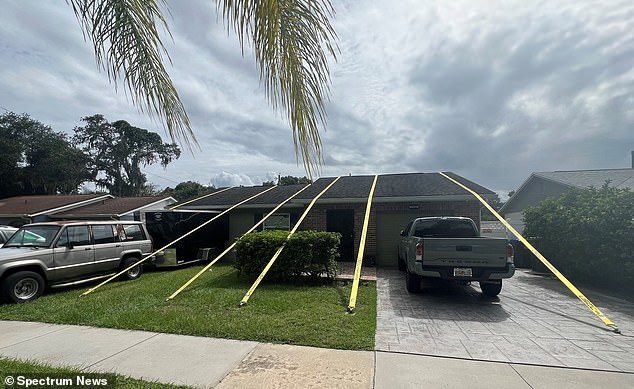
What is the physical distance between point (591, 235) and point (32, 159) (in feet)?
157

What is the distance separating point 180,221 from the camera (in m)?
12.0

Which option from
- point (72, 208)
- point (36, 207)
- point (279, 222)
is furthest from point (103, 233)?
point (36, 207)

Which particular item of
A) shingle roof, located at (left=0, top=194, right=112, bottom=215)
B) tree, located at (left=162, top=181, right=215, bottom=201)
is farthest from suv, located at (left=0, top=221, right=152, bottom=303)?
tree, located at (left=162, top=181, right=215, bottom=201)

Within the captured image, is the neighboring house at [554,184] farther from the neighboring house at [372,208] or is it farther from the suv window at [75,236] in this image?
the suv window at [75,236]

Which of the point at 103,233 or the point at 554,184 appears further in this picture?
the point at 554,184

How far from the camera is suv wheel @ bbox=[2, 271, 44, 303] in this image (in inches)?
275

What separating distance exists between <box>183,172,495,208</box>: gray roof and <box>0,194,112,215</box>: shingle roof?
47.8 feet

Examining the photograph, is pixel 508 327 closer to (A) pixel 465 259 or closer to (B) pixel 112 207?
(A) pixel 465 259

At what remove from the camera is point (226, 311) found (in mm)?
6199

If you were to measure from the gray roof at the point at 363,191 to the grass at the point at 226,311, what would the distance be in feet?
15.9

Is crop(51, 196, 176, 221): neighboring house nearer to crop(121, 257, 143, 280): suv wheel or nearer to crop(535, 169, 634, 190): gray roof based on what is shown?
crop(121, 257, 143, 280): suv wheel

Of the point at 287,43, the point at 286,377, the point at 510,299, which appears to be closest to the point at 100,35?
the point at 287,43

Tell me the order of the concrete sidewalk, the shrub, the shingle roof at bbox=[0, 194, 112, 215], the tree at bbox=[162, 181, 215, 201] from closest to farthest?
1. the concrete sidewalk
2. the shrub
3. the shingle roof at bbox=[0, 194, 112, 215]
4. the tree at bbox=[162, 181, 215, 201]

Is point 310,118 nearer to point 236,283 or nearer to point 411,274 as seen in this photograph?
point 411,274
